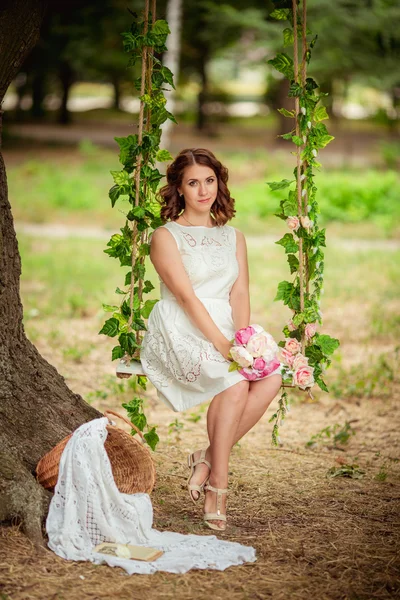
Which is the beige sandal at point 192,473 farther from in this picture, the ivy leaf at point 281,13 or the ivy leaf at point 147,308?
the ivy leaf at point 281,13

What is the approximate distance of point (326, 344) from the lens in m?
4.14

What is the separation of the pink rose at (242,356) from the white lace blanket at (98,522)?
659mm

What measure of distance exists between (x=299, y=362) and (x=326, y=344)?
9.0 inches

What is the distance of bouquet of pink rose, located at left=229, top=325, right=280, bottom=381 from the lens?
12.1 feet

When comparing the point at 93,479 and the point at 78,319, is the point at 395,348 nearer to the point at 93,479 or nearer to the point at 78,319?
the point at 78,319

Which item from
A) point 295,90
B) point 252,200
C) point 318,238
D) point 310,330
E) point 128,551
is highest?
point 252,200

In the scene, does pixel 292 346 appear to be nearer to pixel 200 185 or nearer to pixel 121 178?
pixel 200 185

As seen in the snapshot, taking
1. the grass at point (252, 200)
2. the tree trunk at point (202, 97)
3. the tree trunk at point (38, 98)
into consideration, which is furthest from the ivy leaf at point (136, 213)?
the tree trunk at point (38, 98)

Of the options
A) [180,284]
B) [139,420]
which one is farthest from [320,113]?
[139,420]

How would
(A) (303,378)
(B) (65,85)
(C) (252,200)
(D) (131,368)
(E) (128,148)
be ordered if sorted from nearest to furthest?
(A) (303,378), (D) (131,368), (E) (128,148), (C) (252,200), (B) (65,85)

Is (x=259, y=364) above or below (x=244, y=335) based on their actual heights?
below

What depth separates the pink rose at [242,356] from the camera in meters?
3.67

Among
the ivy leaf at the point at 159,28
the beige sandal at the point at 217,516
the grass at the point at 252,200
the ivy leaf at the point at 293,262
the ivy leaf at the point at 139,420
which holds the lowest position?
the beige sandal at the point at 217,516

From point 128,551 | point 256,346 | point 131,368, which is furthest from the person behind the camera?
point 131,368
